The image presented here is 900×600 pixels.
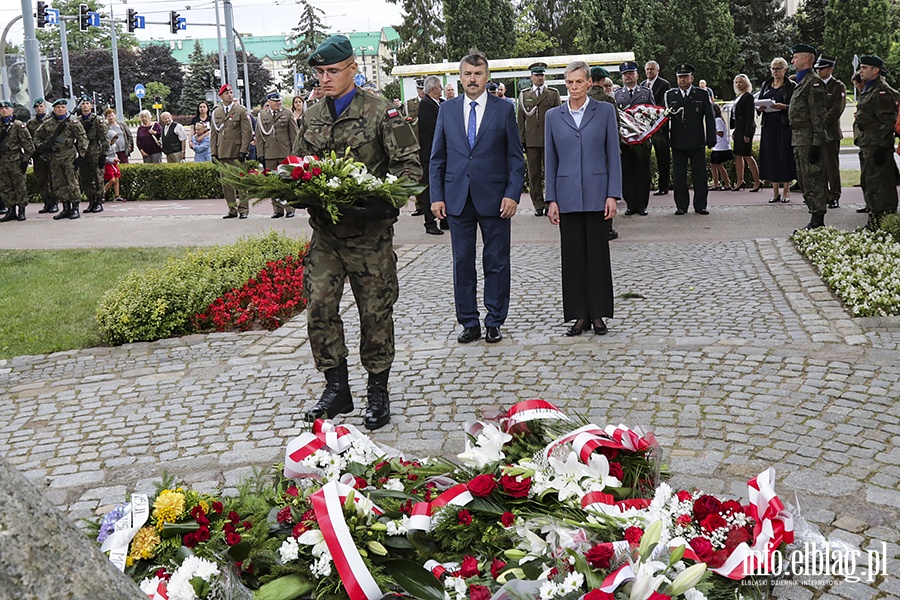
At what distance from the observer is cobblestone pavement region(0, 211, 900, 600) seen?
5.12 meters

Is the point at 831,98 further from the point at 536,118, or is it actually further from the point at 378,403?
the point at 378,403

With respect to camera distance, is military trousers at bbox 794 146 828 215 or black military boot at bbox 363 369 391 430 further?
military trousers at bbox 794 146 828 215

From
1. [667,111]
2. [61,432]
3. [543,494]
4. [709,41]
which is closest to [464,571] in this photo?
[543,494]

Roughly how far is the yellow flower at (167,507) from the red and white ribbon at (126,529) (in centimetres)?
4

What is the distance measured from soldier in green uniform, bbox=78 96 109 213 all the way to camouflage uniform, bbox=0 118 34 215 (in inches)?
52.3

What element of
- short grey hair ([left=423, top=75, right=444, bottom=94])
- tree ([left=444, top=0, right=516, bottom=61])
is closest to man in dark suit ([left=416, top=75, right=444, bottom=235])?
short grey hair ([left=423, top=75, right=444, bottom=94])

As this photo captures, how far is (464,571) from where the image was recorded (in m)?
3.61

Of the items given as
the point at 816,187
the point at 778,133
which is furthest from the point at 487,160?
the point at 778,133

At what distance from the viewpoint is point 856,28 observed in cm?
4628

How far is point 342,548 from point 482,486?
25.9 inches

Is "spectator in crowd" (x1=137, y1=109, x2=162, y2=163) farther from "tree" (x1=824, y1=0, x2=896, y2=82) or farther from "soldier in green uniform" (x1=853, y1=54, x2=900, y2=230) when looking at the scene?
"tree" (x1=824, y1=0, x2=896, y2=82)

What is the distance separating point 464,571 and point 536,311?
5.69m

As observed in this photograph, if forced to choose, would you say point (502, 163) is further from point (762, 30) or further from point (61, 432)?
point (762, 30)

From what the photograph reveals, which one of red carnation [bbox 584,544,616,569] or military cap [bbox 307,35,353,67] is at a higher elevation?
military cap [bbox 307,35,353,67]
